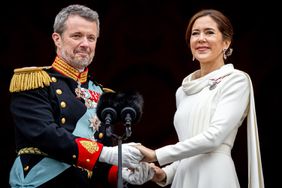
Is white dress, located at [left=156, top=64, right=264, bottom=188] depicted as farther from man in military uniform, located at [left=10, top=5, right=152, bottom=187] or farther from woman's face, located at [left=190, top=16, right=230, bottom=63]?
man in military uniform, located at [left=10, top=5, right=152, bottom=187]

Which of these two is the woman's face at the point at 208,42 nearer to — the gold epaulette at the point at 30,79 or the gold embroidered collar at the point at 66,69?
the gold embroidered collar at the point at 66,69

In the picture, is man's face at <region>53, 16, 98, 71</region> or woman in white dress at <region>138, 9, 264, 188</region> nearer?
woman in white dress at <region>138, 9, 264, 188</region>

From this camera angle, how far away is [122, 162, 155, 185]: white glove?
11.8ft

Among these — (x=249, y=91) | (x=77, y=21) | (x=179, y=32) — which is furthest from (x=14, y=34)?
(x=249, y=91)

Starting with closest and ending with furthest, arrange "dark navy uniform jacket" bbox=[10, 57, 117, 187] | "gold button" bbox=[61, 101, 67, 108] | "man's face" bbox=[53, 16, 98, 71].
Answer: "dark navy uniform jacket" bbox=[10, 57, 117, 187] → "gold button" bbox=[61, 101, 67, 108] → "man's face" bbox=[53, 16, 98, 71]

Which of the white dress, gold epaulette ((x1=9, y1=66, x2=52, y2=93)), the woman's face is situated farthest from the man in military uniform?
the woman's face

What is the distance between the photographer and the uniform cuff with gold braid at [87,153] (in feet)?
11.1

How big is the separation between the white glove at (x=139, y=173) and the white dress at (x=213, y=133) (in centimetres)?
14

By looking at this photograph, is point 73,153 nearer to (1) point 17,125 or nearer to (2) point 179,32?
(1) point 17,125

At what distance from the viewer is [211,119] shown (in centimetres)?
343

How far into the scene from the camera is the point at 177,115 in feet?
11.7

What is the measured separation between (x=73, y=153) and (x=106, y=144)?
363mm

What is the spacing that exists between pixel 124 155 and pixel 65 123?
0.31m

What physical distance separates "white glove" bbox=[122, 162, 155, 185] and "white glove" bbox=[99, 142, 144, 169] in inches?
6.2
